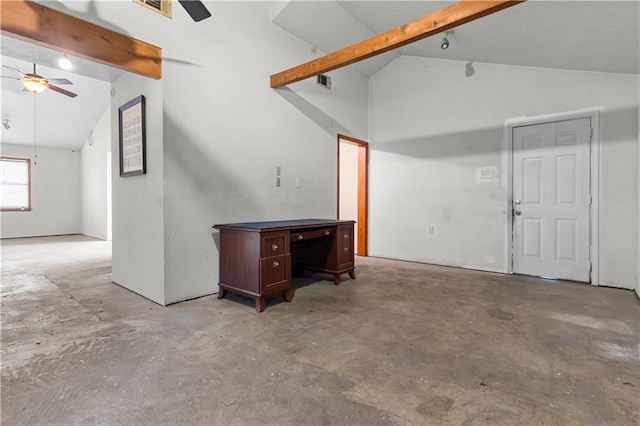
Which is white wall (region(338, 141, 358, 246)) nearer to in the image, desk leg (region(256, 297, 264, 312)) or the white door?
the white door

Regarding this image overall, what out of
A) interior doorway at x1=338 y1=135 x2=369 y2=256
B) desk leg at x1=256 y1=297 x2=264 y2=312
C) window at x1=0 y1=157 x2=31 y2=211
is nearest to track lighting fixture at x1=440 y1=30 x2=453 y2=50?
interior doorway at x1=338 y1=135 x2=369 y2=256

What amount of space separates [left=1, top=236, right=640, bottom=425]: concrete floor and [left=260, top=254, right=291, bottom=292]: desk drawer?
0.73 feet

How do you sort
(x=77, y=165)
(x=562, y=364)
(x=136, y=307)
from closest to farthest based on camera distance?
(x=562, y=364) → (x=136, y=307) → (x=77, y=165)

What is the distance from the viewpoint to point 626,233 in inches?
136

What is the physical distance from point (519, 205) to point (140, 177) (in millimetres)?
4600

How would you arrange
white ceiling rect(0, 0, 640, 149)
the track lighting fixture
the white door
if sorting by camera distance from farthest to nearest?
the track lighting fixture < the white door < white ceiling rect(0, 0, 640, 149)

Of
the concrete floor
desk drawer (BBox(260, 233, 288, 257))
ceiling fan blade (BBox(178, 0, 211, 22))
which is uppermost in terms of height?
ceiling fan blade (BBox(178, 0, 211, 22))

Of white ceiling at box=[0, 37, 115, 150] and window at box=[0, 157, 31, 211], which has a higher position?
white ceiling at box=[0, 37, 115, 150]

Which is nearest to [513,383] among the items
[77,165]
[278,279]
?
[278,279]

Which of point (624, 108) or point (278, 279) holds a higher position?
point (624, 108)

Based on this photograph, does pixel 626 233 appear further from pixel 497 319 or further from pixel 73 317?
pixel 73 317

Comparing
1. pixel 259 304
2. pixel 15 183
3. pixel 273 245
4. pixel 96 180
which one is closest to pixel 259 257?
pixel 273 245

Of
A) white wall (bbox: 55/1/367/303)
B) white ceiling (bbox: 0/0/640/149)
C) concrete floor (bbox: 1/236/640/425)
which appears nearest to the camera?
concrete floor (bbox: 1/236/640/425)

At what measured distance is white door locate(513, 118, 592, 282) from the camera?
12.1 feet
